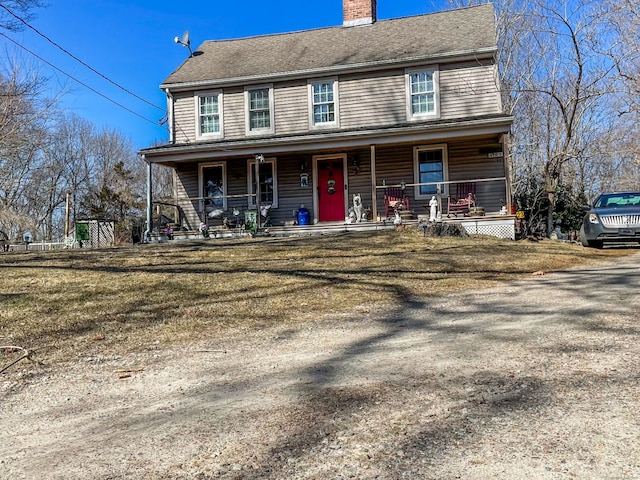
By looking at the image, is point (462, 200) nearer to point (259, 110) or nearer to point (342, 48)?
point (342, 48)

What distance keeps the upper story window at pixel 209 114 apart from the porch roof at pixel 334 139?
846mm

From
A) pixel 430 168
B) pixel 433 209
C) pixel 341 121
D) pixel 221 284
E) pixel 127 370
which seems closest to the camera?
pixel 127 370

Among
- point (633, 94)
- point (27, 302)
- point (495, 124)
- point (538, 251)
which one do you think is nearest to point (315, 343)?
point (27, 302)

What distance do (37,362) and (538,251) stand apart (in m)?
9.09

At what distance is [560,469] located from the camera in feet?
5.77

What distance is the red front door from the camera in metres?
15.2

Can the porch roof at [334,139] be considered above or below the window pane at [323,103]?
below

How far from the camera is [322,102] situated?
1545 cm

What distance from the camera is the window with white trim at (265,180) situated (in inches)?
616

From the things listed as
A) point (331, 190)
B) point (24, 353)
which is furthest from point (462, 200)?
point (24, 353)

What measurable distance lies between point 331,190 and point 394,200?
222cm

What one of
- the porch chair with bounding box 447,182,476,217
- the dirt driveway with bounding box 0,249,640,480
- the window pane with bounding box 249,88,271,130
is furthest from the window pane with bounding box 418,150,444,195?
the dirt driveway with bounding box 0,249,640,480

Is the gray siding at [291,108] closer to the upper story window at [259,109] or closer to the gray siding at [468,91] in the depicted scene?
the upper story window at [259,109]

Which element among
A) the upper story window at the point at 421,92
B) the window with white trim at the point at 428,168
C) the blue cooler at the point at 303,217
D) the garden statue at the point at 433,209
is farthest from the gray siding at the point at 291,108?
the garden statue at the point at 433,209
